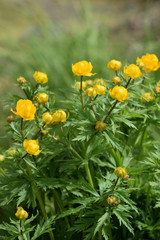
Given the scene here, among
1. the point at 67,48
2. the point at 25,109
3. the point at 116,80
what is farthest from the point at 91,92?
the point at 67,48

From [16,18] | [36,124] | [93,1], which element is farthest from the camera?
[93,1]

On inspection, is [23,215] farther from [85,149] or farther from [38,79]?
[38,79]

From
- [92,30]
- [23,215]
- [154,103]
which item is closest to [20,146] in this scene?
[23,215]

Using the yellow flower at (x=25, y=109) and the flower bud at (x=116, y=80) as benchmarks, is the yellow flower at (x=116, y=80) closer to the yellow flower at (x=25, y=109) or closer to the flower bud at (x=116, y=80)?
the flower bud at (x=116, y=80)

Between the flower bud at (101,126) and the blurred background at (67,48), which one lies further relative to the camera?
the blurred background at (67,48)

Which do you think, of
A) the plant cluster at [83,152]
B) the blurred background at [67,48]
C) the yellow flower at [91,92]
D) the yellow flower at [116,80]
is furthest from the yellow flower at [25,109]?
the blurred background at [67,48]

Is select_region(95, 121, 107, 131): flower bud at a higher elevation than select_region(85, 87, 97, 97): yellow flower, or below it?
below

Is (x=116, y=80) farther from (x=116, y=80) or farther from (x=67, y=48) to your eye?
(x=67, y=48)

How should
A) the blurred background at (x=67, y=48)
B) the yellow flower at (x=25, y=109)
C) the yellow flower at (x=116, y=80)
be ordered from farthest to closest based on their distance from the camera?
Result: the blurred background at (x=67, y=48) → the yellow flower at (x=116, y=80) → the yellow flower at (x=25, y=109)

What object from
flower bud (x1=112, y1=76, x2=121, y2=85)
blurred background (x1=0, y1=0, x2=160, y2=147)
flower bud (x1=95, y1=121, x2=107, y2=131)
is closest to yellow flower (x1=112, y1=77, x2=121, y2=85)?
flower bud (x1=112, y1=76, x2=121, y2=85)

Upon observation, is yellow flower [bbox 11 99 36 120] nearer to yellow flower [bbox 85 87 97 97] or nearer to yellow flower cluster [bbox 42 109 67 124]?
yellow flower cluster [bbox 42 109 67 124]

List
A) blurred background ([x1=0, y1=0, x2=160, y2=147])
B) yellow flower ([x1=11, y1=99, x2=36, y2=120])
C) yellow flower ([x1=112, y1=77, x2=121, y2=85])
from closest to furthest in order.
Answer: yellow flower ([x1=11, y1=99, x2=36, y2=120])
yellow flower ([x1=112, y1=77, x2=121, y2=85])
blurred background ([x1=0, y1=0, x2=160, y2=147])
